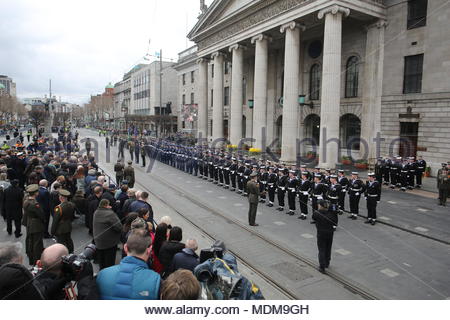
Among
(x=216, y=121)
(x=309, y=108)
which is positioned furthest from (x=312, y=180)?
(x=216, y=121)

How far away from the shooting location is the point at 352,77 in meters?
25.3

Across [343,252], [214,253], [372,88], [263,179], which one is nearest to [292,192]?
[263,179]

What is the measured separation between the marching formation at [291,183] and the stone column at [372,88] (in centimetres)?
900

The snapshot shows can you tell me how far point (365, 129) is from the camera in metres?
23.4

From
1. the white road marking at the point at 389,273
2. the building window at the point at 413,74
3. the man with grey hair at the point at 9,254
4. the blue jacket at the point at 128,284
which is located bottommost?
the white road marking at the point at 389,273

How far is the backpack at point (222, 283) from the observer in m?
3.26

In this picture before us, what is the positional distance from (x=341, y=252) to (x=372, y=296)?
7.81 feet

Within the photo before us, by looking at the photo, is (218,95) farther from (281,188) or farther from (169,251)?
(169,251)

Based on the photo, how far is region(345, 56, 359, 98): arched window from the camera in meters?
24.9

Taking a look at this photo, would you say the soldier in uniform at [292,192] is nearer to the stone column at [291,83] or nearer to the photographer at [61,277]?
the photographer at [61,277]

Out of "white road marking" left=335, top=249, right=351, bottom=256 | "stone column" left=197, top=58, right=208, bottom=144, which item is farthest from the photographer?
"stone column" left=197, top=58, right=208, bottom=144

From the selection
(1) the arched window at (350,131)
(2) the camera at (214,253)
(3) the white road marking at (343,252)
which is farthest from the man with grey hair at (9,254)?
(1) the arched window at (350,131)

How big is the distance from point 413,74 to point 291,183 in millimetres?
14520

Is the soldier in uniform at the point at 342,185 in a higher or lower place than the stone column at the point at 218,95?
lower
